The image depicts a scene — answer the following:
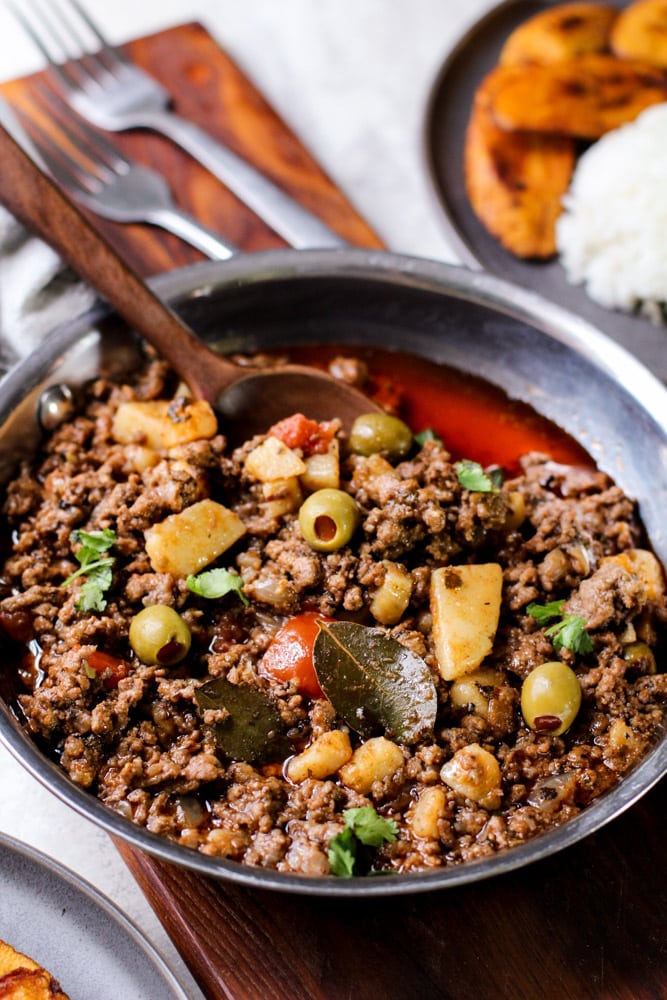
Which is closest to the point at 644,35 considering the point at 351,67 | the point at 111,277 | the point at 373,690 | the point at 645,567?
the point at 351,67

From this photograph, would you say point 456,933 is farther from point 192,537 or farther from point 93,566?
point 93,566

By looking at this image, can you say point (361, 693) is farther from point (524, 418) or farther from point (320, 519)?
point (524, 418)

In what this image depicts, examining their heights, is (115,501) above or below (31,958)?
above

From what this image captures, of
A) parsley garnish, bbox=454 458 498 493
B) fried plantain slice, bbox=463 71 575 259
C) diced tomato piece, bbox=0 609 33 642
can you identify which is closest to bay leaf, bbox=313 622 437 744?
parsley garnish, bbox=454 458 498 493

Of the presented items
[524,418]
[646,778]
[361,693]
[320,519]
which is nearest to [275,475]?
[320,519]

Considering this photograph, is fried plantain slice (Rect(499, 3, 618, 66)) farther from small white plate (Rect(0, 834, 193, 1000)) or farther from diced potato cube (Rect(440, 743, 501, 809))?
small white plate (Rect(0, 834, 193, 1000))

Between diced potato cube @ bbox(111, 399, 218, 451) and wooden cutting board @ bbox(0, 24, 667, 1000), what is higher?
diced potato cube @ bbox(111, 399, 218, 451)

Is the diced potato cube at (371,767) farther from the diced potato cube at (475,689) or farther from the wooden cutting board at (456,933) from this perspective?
the wooden cutting board at (456,933)
